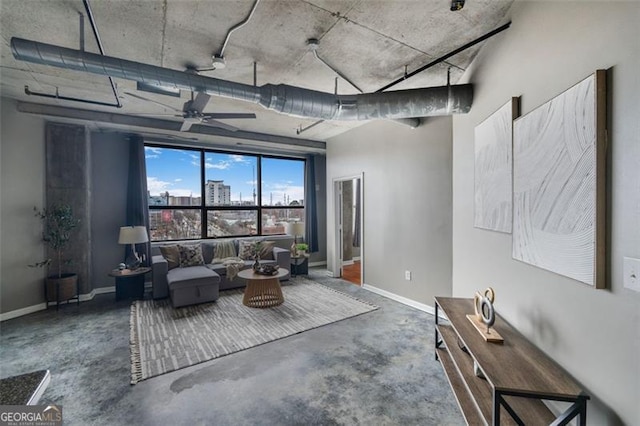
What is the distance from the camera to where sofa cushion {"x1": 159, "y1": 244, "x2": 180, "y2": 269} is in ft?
14.9

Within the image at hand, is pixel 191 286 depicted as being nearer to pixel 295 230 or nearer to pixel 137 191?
pixel 137 191

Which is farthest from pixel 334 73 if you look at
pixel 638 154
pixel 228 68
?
pixel 638 154

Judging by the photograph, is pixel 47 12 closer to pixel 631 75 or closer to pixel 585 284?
pixel 631 75

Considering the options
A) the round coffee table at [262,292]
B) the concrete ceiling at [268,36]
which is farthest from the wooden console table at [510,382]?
the round coffee table at [262,292]

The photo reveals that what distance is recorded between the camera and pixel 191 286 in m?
3.93

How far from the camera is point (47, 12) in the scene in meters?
1.97

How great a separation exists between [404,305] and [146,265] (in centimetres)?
432

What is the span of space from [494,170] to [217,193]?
16.6ft

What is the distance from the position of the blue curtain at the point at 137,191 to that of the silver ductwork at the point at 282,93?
9.74 feet

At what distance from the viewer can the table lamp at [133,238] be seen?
4.18 metres

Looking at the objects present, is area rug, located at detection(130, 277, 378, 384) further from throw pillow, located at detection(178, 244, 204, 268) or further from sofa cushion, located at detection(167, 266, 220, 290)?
throw pillow, located at detection(178, 244, 204, 268)

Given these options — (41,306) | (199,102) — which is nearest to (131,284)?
(41,306)

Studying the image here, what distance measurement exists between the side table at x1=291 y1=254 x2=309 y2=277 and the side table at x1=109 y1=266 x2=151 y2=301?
262 cm

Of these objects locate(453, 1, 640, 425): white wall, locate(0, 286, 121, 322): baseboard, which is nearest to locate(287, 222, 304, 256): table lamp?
locate(0, 286, 121, 322): baseboard
